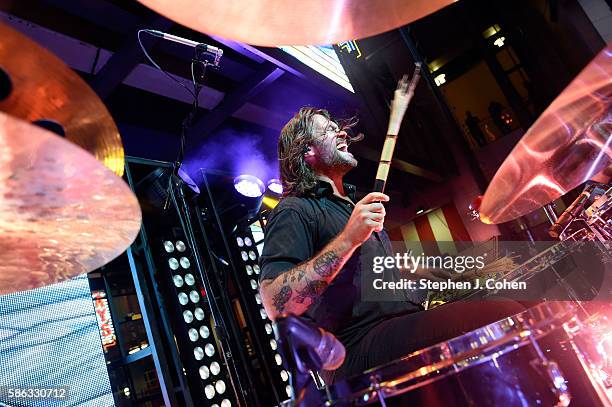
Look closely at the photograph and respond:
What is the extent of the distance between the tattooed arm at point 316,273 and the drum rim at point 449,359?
1.32 ft

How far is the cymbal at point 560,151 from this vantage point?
1057 millimetres

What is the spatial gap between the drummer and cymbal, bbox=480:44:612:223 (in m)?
0.55

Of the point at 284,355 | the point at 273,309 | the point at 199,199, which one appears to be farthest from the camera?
the point at 199,199

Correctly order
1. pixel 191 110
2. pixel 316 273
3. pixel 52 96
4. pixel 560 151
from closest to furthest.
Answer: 1. pixel 52 96
2. pixel 316 273
3. pixel 560 151
4. pixel 191 110

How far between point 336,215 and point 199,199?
2227 millimetres

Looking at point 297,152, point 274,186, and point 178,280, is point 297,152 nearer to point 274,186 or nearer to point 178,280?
point 178,280

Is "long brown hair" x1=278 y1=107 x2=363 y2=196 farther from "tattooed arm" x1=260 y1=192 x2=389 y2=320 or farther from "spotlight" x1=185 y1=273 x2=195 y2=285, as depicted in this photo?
"spotlight" x1=185 y1=273 x2=195 y2=285

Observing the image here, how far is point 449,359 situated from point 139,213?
63 cm

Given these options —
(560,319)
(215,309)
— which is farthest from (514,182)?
(215,309)

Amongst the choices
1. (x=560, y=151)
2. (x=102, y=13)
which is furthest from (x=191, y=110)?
(x=560, y=151)

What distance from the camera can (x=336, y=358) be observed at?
619 millimetres

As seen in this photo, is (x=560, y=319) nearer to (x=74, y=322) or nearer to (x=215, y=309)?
(x=74, y=322)

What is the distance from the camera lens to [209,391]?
2527 millimetres

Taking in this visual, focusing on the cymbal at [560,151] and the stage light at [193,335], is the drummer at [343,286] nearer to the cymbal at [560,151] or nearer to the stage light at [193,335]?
the cymbal at [560,151]
